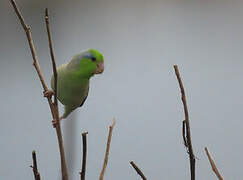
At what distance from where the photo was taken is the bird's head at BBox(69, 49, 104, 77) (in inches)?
12.6

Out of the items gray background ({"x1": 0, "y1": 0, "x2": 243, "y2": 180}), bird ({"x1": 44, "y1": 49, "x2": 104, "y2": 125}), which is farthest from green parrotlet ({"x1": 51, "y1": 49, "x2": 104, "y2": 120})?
gray background ({"x1": 0, "y1": 0, "x2": 243, "y2": 180})

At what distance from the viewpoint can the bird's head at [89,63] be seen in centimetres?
32

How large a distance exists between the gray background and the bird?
26.6 inches

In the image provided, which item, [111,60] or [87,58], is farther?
[111,60]

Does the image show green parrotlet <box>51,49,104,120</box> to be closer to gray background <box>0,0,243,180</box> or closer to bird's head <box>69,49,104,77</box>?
bird's head <box>69,49,104,77</box>

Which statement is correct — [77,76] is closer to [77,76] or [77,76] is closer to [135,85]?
[77,76]

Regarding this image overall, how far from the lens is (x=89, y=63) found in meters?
0.33

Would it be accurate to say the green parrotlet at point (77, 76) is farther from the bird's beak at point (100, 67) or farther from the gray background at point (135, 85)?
the gray background at point (135, 85)

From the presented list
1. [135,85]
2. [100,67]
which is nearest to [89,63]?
[100,67]

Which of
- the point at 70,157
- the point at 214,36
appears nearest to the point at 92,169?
the point at 70,157

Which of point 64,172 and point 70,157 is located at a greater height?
point 64,172

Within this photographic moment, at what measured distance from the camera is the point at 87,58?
12.9 inches

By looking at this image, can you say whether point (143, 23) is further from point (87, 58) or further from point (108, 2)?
point (87, 58)

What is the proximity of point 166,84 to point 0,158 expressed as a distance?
2.11 feet
